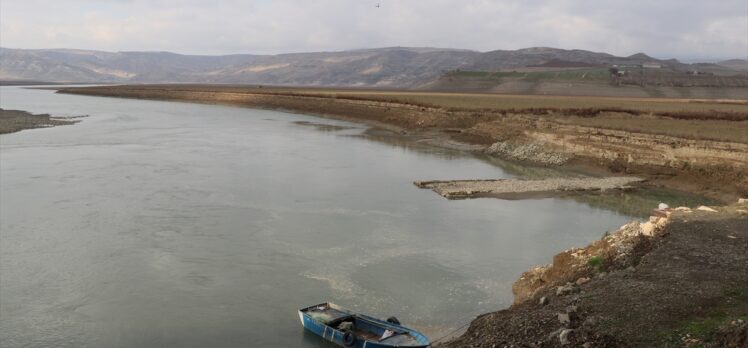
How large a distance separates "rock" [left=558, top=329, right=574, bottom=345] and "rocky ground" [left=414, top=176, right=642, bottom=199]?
46.5 feet

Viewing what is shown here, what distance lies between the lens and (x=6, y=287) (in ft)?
43.0

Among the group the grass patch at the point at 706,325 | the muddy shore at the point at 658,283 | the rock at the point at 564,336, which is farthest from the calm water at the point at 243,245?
the grass patch at the point at 706,325

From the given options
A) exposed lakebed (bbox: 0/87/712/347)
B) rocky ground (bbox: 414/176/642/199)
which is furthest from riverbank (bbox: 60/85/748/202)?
exposed lakebed (bbox: 0/87/712/347)

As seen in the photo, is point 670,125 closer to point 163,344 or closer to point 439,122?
point 439,122

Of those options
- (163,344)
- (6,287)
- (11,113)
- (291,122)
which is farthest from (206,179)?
(11,113)

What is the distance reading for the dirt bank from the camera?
8281 millimetres

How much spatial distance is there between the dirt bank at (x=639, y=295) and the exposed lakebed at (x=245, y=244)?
1.62m

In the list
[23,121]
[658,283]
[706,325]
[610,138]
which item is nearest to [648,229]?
[658,283]

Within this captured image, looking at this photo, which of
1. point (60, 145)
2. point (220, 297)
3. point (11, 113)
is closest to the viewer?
point (220, 297)

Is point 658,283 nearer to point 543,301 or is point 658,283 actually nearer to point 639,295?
point 639,295

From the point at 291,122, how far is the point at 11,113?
87.4ft

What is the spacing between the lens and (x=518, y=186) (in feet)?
79.8

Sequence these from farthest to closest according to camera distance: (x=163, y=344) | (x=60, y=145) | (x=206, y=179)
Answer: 1. (x=60, y=145)
2. (x=206, y=179)
3. (x=163, y=344)

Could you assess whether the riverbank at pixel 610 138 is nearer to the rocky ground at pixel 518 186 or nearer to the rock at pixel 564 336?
the rocky ground at pixel 518 186
